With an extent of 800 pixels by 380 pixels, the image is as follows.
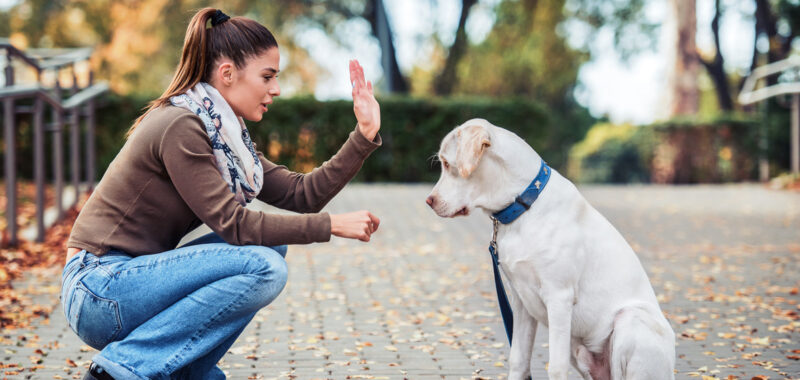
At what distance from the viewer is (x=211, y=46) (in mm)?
3291

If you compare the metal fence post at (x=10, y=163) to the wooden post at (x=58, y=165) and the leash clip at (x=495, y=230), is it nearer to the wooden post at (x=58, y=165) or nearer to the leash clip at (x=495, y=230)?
the wooden post at (x=58, y=165)

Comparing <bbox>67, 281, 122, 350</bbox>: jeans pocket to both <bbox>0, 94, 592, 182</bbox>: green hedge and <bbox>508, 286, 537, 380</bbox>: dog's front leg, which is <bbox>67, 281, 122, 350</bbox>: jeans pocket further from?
<bbox>0, 94, 592, 182</bbox>: green hedge

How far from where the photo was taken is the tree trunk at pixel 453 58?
22.1m

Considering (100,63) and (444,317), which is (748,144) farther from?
(100,63)

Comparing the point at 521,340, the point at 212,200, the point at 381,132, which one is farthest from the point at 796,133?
the point at 212,200

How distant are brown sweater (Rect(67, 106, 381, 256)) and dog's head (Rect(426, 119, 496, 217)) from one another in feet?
2.02

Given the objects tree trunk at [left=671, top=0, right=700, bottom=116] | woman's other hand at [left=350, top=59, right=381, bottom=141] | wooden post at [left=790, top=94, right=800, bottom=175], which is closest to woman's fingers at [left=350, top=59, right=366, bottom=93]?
woman's other hand at [left=350, top=59, right=381, bottom=141]

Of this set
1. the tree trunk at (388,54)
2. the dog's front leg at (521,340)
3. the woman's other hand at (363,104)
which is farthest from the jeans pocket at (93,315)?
the tree trunk at (388,54)

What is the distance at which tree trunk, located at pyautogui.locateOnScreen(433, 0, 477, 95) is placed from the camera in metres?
22.1

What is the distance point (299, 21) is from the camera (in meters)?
24.9

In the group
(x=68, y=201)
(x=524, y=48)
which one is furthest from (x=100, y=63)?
(x=68, y=201)

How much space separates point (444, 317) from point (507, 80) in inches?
1075

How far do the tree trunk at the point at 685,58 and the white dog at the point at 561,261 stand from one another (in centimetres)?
1940

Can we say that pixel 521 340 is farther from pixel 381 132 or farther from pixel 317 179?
pixel 381 132
